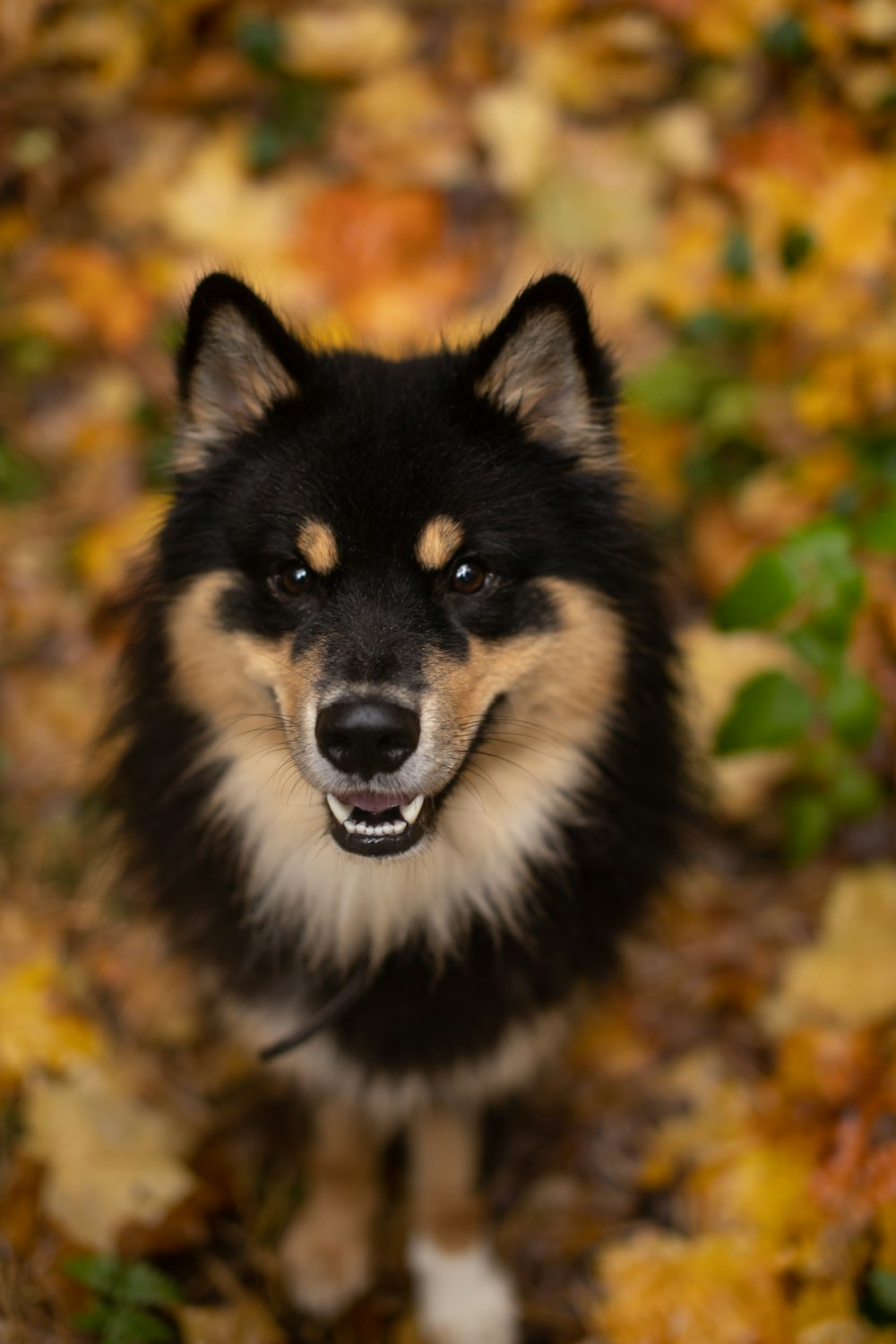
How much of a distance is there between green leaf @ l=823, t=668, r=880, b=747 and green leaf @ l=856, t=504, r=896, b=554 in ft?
1.03

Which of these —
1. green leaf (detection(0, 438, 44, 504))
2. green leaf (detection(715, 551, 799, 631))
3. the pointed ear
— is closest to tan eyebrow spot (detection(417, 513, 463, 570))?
the pointed ear

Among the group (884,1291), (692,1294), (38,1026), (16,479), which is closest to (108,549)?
(16,479)

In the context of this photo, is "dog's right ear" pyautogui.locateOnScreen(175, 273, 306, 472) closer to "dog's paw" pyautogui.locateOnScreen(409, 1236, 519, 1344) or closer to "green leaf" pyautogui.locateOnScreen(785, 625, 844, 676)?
"green leaf" pyautogui.locateOnScreen(785, 625, 844, 676)

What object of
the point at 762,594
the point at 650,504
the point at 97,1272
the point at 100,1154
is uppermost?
the point at 650,504

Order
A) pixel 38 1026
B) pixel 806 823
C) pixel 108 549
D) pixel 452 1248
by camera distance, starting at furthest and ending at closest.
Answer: pixel 108 549 < pixel 806 823 < pixel 38 1026 < pixel 452 1248

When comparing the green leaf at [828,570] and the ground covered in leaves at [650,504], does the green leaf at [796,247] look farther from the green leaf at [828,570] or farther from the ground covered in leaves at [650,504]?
the green leaf at [828,570]

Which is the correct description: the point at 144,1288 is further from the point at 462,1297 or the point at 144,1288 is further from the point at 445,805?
the point at 445,805

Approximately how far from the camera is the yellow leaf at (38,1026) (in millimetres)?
2709

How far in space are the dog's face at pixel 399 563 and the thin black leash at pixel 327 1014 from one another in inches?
14.2

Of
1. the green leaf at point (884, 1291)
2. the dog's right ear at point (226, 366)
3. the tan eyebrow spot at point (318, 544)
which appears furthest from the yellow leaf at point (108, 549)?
the green leaf at point (884, 1291)

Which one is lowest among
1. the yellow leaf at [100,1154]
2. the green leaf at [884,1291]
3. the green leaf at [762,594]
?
the green leaf at [884,1291]

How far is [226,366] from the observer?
6.97 feet

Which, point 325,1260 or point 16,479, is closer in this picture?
point 325,1260

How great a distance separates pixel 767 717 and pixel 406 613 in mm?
988
